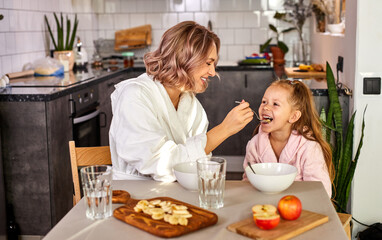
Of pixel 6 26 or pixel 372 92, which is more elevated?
pixel 6 26

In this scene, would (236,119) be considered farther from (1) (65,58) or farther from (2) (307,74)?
(1) (65,58)

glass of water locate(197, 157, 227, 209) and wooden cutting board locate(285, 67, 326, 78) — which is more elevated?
wooden cutting board locate(285, 67, 326, 78)

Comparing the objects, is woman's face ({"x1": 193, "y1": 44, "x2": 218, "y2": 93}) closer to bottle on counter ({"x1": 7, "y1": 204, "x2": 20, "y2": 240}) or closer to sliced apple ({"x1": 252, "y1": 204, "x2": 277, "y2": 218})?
sliced apple ({"x1": 252, "y1": 204, "x2": 277, "y2": 218})

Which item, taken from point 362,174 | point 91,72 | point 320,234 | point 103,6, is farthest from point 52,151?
point 103,6

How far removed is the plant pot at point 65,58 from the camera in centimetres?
461

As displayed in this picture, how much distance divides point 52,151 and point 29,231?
53 cm

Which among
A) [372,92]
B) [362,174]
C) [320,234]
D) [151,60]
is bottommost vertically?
[362,174]

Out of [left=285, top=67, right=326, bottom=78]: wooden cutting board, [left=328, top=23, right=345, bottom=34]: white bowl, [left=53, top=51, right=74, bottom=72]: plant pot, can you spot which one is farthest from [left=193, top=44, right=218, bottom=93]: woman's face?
[left=53, top=51, right=74, bottom=72]: plant pot

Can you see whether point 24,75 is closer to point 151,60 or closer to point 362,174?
point 151,60

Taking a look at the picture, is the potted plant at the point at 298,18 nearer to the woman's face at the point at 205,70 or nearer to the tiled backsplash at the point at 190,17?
the tiled backsplash at the point at 190,17

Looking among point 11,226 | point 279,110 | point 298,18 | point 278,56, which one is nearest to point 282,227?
point 279,110

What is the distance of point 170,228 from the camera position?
1350 millimetres

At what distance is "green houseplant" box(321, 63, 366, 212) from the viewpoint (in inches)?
116

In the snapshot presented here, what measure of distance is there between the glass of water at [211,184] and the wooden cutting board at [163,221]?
6 cm
